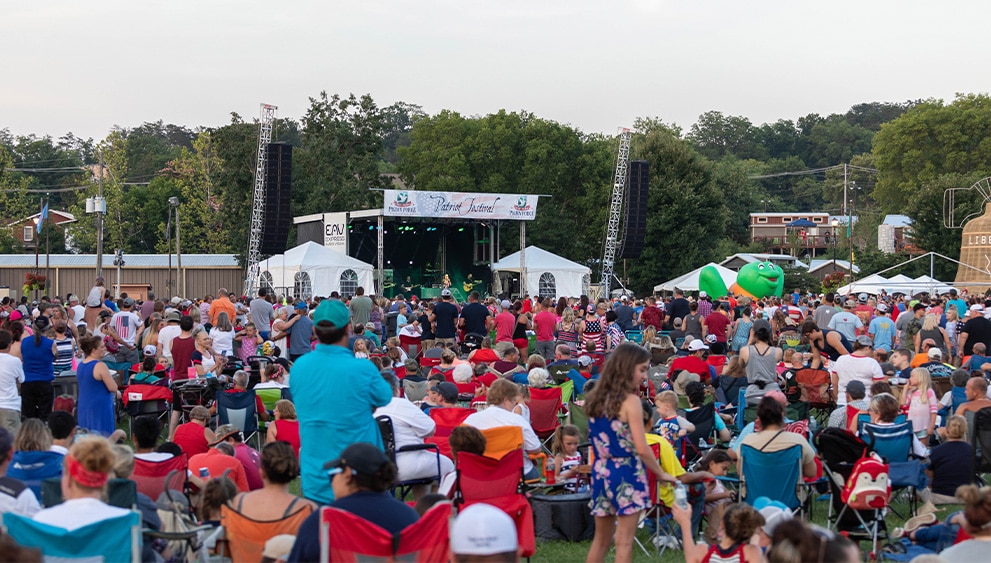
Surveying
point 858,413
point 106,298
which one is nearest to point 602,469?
point 858,413

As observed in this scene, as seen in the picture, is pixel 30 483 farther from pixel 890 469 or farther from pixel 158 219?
pixel 158 219

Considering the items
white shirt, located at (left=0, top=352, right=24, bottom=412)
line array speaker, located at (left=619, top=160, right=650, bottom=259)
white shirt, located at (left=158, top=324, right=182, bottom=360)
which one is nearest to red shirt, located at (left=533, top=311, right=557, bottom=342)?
white shirt, located at (left=158, top=324, right=182, bottom=360)

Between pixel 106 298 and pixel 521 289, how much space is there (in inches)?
706

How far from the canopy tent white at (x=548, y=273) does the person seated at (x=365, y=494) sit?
94.4 ft

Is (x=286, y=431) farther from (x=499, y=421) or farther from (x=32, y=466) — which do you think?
(x=32, y=466)

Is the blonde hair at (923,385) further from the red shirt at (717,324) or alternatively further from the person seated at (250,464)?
the red shirt at (717,324)

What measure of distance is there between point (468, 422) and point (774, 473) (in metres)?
1.83

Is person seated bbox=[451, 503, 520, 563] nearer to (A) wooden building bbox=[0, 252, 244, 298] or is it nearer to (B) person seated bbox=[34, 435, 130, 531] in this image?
(B) person seated bbox=[34, 435, 130, 531]

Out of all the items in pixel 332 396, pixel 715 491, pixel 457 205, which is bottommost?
pixel 715 491

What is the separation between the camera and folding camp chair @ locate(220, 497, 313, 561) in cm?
440

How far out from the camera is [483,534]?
323 cm

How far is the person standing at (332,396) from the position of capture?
16.0 feet

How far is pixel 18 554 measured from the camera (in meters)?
2.82

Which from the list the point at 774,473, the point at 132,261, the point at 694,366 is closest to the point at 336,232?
the point at 132,261
